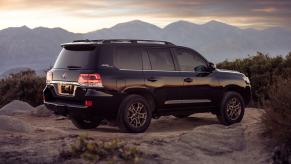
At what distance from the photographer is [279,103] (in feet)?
33.0

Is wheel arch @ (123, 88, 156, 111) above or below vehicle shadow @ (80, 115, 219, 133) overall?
above

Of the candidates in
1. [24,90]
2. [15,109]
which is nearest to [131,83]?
[15,109]

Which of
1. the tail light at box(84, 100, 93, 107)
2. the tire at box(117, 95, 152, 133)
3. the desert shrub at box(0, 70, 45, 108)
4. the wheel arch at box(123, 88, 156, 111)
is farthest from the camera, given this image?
the desert shrub at box(0, 70, 45, 108)

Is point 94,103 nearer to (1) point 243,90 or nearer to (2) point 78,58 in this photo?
(2) point 78,58

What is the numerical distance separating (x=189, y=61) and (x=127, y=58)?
1.78m

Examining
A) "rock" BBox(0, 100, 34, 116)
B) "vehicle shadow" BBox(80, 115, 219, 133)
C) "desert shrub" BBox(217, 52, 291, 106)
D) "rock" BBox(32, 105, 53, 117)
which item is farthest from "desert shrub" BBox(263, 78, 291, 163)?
"desert shrub" BBox(217, 52, 291, 106)

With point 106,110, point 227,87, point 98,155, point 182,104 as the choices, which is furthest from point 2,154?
point 227,87

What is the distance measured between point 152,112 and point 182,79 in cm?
96

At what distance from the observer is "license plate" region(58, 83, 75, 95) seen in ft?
36.0

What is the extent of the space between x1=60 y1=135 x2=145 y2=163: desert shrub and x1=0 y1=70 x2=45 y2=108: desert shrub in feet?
40.8

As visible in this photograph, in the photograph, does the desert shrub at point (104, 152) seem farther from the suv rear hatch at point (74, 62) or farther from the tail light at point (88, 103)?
the suv rear hatch at point (74, 62)

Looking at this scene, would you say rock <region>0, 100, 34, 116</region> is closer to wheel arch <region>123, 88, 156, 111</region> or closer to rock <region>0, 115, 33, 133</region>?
rock <region>0, 115, 33, 133</region>

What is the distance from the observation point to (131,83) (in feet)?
36.5

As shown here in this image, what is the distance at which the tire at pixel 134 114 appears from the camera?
1099cm
